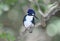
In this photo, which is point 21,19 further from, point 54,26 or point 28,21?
point 28,21

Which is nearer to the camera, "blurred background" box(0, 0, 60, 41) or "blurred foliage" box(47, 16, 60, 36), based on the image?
"blurred background" box(0, 0, 60, 41)

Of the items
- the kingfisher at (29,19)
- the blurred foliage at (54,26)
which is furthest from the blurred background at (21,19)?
the kingfisher at (29,19)

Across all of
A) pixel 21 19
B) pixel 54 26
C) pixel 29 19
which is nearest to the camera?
pixel 29 19

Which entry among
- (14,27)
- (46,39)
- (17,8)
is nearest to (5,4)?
(17,8)

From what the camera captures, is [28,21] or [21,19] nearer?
[28,21]

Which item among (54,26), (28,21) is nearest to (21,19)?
(54,26)

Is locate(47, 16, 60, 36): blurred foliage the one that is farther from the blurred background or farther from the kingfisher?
the kingfisher

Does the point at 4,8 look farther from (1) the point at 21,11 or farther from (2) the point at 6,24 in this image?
(2) the point at 6,24

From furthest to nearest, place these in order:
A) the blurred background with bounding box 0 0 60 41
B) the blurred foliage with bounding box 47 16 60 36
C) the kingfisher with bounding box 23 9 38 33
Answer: the blurred foliage with bounding box 47 16 60 36
the blurred background with bounding box 0 0 60 41
the kingfisher with bounding box 23 9 38 33

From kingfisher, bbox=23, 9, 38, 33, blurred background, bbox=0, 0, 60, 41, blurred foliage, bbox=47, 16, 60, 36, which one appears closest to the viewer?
kingfisher, bbox=23, 9, 38, 33

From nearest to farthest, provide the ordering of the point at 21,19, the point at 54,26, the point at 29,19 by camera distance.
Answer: the point at 29,19 → the point at 54,26 → the point at 21,19

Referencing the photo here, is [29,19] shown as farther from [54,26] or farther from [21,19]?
[21,19]

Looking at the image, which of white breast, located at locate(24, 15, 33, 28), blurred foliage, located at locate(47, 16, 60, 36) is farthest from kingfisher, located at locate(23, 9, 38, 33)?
blurred foliage, located at locate(47, 16, 60, 36)

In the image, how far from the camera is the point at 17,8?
7.72ft
